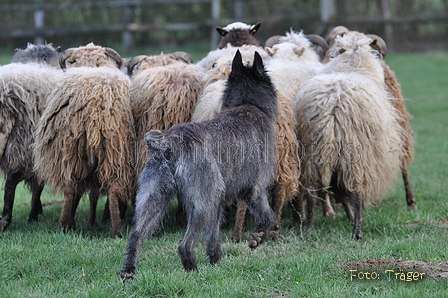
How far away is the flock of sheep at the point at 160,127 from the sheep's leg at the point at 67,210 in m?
0.01

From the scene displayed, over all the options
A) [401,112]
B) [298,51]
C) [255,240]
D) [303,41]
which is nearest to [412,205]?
[401,112]

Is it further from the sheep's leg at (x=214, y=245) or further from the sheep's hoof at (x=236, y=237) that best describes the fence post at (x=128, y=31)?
the sheep's leg at (x=214, y=245)

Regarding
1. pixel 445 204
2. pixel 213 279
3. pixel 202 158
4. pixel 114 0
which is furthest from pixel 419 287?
pixel 114 0

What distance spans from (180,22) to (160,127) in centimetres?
1571

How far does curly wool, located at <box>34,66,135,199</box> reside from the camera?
5793mm

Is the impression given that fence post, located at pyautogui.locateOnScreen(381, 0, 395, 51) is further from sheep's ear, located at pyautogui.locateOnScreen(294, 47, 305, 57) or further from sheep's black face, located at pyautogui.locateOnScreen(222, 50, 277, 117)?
sheep's black face, located at pyautogui.locateOnScreen(222, 50, 277, 117)

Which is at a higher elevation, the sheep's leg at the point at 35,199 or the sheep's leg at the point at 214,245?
the sheep's leg at the point at 214,245

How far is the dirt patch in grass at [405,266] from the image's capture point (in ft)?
14.4

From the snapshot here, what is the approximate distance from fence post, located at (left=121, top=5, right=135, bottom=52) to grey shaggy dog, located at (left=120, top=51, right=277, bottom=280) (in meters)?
15.2

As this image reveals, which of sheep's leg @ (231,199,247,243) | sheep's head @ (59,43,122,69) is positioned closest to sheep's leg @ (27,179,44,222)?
sheep's head @ (59,43,122,69)

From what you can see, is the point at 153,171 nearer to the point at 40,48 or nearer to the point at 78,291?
the point at 78,291

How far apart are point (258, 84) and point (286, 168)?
113 centimetres

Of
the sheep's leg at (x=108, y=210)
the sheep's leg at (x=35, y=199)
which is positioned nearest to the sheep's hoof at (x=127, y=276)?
the sheep's leg at (x=108, y=210)

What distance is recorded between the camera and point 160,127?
6.17 meters
